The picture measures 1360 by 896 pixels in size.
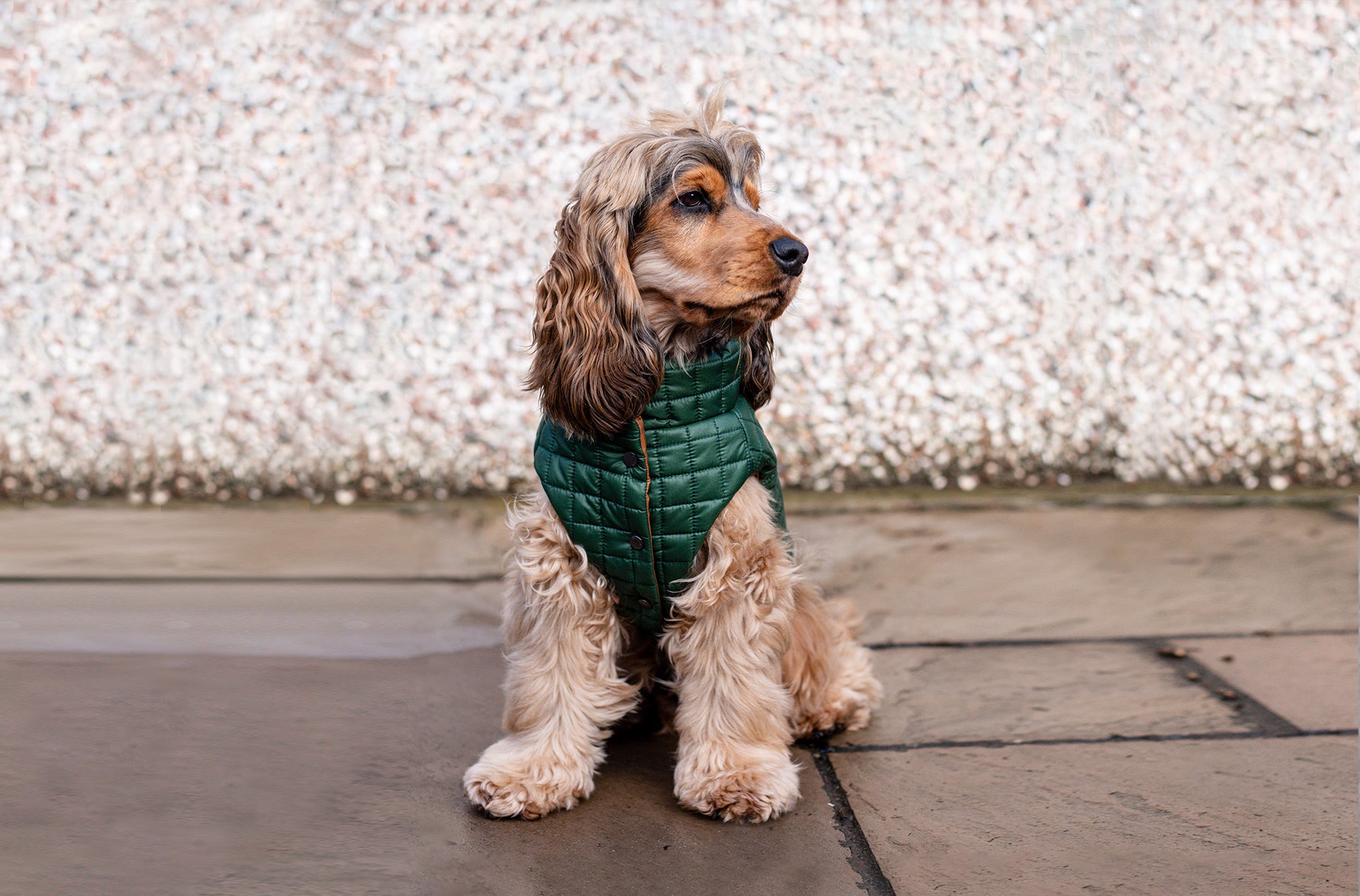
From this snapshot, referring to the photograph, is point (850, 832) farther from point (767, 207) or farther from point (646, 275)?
point (767, 207)

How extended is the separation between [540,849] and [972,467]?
3314 millimetres

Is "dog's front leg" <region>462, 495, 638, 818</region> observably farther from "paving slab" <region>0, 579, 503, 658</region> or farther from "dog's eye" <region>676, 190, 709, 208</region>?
"paving slab" <region>0, 579, 503, 658</region>

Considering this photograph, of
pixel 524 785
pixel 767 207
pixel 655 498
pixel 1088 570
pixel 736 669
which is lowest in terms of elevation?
pixel 524 785

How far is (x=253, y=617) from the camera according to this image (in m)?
3.97

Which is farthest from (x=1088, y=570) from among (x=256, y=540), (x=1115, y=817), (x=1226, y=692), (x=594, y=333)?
(x=256, y=540)

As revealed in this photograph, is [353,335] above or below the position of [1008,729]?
above

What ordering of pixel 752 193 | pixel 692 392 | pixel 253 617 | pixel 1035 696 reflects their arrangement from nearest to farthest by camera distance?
pixel 692 392, pixel 752 193, pixel 1035 696, pixel 253 617

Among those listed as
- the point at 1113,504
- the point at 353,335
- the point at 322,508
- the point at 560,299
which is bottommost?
the point at 322,508

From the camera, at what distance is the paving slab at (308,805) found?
2.42 m

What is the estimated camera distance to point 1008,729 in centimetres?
312

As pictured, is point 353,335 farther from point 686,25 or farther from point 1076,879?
point 1076,879

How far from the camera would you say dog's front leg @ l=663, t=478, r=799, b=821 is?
106 inches

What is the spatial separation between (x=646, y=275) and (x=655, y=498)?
0.53 m

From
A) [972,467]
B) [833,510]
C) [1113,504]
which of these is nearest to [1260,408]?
[1113,504]
